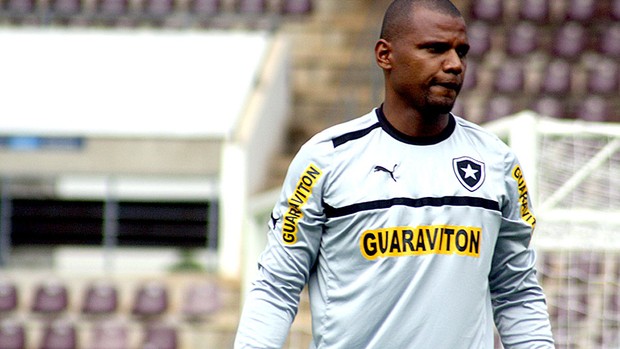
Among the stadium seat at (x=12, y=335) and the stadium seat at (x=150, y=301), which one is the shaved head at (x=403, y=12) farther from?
the stadium seat at (x=12, y=335)

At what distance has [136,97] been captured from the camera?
1366cm

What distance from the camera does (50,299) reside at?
12.0m

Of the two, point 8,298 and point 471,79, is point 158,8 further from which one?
point 8,298

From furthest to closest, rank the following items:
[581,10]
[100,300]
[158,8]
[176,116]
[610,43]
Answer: [158,8], [581,10], [610,43], [176,116], [100,300]

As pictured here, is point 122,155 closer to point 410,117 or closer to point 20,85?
point 20,85

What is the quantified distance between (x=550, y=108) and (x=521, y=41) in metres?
1.54

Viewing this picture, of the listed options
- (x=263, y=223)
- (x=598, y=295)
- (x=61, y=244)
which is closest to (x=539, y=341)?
(x=598, y=295)

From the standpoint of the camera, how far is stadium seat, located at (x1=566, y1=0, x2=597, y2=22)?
14.7 metres

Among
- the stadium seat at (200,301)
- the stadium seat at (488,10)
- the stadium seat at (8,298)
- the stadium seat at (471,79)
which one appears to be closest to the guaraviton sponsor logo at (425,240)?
the stadium seat at (200,301)

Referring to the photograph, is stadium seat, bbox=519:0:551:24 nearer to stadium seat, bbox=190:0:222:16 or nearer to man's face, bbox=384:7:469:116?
stadium seat, bbox=190:0:222:16

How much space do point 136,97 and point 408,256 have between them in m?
11.5

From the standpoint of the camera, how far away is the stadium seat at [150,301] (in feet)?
38.5

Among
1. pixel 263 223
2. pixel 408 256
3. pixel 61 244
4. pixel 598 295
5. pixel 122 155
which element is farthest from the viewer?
pixel 61 244

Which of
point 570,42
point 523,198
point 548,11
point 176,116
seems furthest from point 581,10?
point 523,198
